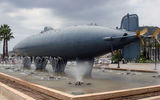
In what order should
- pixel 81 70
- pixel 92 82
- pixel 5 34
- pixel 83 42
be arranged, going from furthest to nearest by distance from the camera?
pixel 5 34, pixel 81 70, pixel 83 42, pixel 92 82

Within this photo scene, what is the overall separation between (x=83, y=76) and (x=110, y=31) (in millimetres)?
4516

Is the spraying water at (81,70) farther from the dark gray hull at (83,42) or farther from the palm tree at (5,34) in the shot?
the palm tree at (5,34)

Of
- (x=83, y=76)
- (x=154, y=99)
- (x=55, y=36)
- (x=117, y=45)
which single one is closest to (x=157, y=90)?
(x=154, y=99)

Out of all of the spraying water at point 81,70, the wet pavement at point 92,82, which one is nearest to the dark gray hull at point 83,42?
the spraying water at point 81,70

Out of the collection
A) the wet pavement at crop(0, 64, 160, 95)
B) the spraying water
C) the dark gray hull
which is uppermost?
the dark gray hull

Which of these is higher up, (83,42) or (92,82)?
(83,42)

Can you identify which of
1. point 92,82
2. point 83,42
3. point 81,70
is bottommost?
point 92,82

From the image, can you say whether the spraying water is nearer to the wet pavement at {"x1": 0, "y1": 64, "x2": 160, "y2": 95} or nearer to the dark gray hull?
the wet pavement at {"x1": 0, "y1": 64, "x2": 160, "y2": 95}

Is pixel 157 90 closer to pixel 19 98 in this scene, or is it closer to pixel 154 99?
pixel 154 99

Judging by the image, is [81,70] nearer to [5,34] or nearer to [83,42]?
[83,42]

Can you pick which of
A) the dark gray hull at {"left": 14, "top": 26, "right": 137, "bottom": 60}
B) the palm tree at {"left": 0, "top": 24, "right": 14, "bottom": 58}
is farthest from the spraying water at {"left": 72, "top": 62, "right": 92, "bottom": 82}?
the palm tree at {"left": 0, "top": 24, "right": 14, "bottom": 58}

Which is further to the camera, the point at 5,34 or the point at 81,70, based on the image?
the point at 5,34

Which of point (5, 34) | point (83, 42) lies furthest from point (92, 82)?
point (5, 34)

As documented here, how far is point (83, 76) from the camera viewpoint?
1559cm
